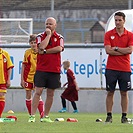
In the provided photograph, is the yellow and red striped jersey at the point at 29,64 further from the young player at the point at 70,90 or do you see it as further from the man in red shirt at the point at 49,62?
the young player at the point at 70,90

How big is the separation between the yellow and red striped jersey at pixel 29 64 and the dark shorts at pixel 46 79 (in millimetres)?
1973

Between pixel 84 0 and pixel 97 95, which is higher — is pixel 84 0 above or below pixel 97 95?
above

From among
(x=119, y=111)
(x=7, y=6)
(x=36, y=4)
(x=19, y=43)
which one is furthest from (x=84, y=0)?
(x=119, y=111)

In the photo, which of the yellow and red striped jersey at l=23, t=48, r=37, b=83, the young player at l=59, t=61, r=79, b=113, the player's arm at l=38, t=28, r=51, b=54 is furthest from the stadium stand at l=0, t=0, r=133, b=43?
the player's arm at l=38, t=28, r=51, b=54

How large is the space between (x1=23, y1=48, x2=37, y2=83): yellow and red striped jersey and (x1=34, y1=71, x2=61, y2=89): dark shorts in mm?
1973

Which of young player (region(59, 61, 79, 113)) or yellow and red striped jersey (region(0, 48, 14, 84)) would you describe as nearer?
yellow and red striped jersey (region(0, 48, 14, 84))

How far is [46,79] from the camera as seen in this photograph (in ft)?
43.3

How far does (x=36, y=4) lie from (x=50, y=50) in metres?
20.7

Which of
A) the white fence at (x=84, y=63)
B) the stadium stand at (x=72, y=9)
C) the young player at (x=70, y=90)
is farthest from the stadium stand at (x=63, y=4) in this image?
the young player at (x=70, y=90)

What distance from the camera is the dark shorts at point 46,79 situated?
13.2m

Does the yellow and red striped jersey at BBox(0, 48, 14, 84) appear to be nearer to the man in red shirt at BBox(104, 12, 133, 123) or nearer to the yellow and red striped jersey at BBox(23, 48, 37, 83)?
the yellow and red striped jersey at BBox(23, 48, 37, 83)

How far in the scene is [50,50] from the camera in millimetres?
13031

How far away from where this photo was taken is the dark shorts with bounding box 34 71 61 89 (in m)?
13.2

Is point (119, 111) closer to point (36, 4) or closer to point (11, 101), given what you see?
point (11, 101)
